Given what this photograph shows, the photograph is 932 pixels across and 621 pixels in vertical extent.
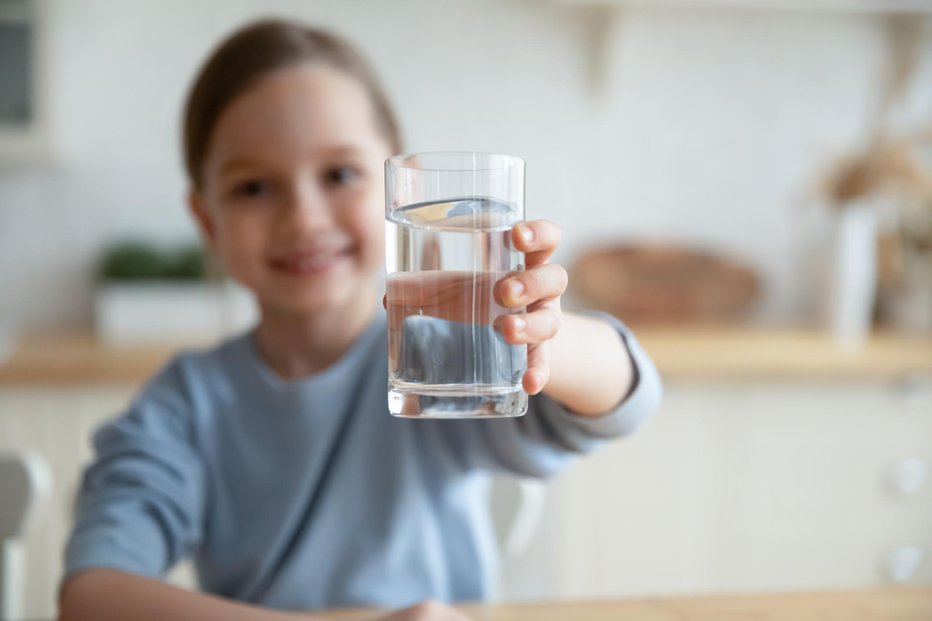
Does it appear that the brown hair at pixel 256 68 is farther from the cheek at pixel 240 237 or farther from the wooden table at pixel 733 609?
the wooden table at pixel 733 609

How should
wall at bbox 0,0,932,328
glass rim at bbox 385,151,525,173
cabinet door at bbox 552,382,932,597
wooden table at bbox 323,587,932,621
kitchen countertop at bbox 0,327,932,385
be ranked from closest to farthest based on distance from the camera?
1. glass rim at bbox 385,151,525,173
2. wooden table at bbox 323,587,932,621
3. kitchen countertop at bbox 0,327,932,385
4. cabinet door at bbox 552,382,932,597
5. wall at bbox 0,0,932,328

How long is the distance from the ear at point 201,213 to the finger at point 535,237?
654mm

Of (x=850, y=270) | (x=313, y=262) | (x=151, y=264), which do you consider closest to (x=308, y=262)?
(x=313, y=262)

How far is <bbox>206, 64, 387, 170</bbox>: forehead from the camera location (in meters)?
0.99

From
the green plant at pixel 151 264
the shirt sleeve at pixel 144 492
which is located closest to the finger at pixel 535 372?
the shirt sleeve at pixel 144 492

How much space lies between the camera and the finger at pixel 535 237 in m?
0.57

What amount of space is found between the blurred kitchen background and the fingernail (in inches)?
59.0

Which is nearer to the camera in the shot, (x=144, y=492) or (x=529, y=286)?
(x=529, y=286)

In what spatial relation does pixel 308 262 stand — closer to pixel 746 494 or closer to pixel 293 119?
pixel 293 119

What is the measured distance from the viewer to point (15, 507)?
1005mm

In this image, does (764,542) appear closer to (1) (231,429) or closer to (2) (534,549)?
(2) (534,549)

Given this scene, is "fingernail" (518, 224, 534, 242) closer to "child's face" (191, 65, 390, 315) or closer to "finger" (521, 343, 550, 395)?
"finger" (521, 343, 550, 395)

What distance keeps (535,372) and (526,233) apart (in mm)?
86

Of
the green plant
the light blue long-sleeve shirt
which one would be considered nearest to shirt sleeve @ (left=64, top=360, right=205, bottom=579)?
the light blue long-sleeve shirt
